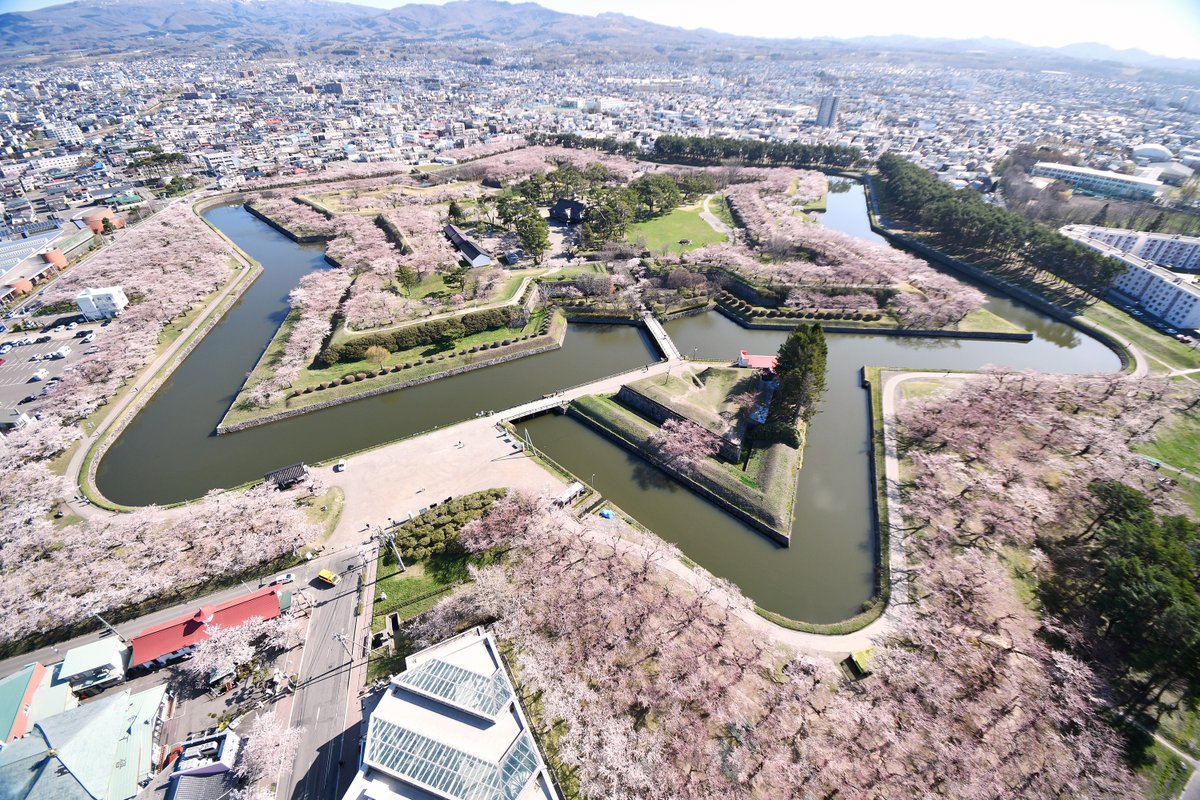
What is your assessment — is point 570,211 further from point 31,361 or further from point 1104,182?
point 1104,182

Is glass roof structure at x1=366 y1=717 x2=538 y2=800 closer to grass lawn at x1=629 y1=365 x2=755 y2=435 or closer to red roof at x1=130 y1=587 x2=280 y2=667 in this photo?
red roof at x1=130 y1=587 x2=280 y2=667

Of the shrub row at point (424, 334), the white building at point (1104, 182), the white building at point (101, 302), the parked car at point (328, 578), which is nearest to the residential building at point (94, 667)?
the parked car at point (328, 578)

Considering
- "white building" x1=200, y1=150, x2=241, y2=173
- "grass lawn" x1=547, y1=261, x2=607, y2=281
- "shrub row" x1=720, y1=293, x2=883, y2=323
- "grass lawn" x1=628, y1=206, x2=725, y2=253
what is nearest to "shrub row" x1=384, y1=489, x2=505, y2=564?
"grass lawn" x1=547, y1=261, x2=607, y2=281

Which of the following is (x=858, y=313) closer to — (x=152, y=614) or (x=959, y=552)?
(x=959, y=552)

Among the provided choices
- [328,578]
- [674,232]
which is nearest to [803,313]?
[674,232]

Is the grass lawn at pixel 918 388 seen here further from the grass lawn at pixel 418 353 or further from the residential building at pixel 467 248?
the residential building at pixel 467 248
